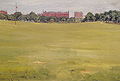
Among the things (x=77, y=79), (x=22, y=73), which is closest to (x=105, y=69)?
(x=77, y=79)

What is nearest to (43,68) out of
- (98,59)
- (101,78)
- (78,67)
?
(78,67)

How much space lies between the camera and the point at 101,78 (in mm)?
24516

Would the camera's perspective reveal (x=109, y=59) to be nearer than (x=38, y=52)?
Yes

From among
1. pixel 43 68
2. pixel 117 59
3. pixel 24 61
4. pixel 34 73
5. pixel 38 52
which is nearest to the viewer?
pixel 34 73

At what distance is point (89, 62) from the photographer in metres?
32.7

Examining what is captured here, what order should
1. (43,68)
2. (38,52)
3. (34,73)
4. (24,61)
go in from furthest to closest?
1. (38,52)
2. (24,61)
3. (43,68)
4. (34,73)

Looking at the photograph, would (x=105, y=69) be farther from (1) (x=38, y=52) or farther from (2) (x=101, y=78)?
(1) (x=38, y=52)

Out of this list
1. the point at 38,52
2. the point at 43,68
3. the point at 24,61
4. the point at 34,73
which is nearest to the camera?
the point at 34,73

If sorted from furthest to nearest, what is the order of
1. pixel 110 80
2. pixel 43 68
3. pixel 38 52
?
pixel 38 52, pixel 43 68, pixel 110 80

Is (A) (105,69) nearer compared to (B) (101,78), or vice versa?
(B) (101,78)

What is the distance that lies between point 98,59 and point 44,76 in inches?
494

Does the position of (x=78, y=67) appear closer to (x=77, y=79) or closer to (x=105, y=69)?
(x=105, y=69)

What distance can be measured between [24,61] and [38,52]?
264 inches

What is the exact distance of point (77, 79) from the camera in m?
24.2
